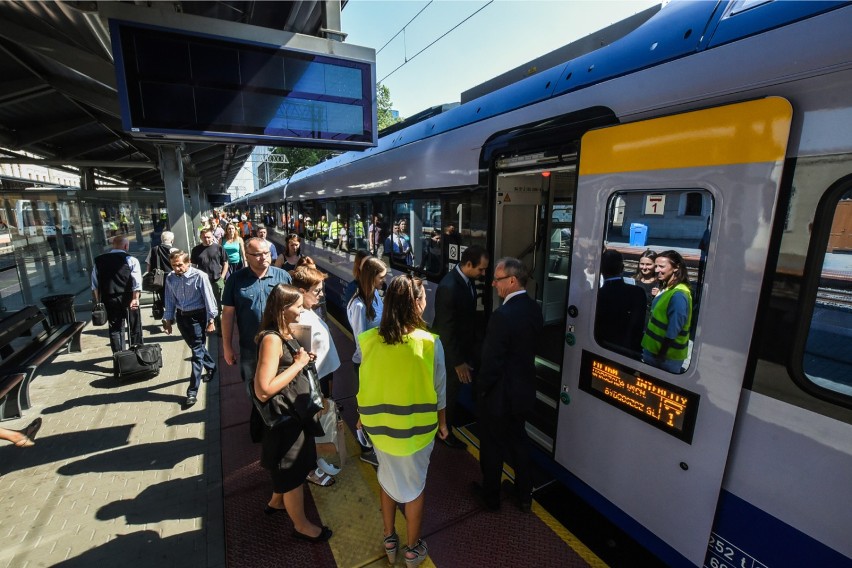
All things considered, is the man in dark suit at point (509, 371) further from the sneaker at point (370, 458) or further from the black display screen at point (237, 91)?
the black display screen at point (237, 91)

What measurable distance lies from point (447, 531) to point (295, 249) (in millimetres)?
4583

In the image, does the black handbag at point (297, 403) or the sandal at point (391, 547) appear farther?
the sandal at point (391, 547)

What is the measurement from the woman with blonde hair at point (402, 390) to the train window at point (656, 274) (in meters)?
1.11

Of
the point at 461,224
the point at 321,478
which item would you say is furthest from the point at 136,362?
the point at 461,224

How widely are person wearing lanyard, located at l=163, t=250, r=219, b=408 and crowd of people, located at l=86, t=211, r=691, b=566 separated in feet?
4.22

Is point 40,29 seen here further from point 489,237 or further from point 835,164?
point 835,164

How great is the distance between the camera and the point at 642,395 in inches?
86.4

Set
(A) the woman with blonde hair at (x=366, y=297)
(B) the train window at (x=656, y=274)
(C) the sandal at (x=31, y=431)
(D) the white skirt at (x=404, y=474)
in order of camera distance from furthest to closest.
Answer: (C) the sandal at (x=31, y=431) → (A) the woman with blonde hair at (x=366, y=297) → (D) the white skirt at (x=404, y=474) → (B) the train window at (x=656, y=274)

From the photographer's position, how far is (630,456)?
229 centimetres

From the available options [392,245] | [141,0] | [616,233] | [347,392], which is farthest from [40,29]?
[616,233]

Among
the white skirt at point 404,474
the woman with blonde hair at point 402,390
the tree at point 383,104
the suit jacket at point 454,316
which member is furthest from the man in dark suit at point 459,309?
the tree at point 383,104

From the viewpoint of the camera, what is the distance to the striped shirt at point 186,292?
423cm

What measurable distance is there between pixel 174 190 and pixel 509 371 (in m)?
7.98

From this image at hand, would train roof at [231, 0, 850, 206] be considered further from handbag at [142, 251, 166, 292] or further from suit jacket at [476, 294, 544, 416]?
handbag at [142, 251, 166, 292]
